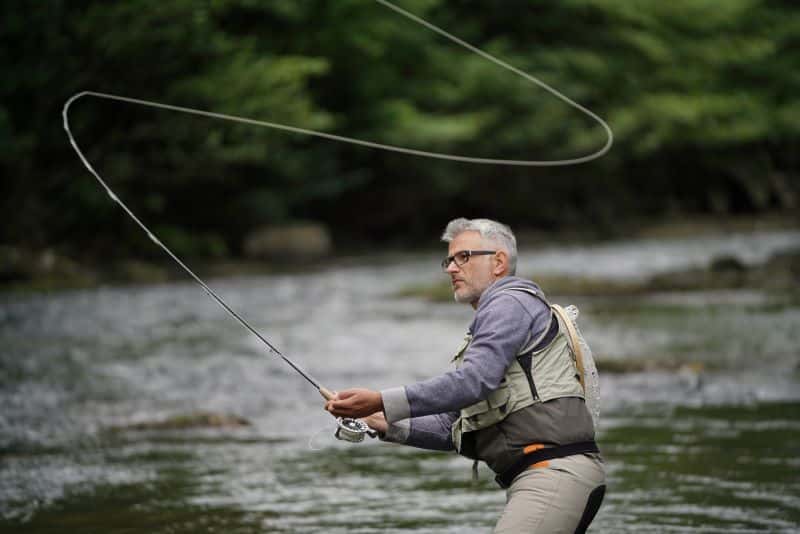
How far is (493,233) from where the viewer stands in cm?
407

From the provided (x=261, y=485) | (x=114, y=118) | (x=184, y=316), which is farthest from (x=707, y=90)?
(x=261, y=485)

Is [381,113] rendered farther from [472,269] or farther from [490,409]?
[490,409]

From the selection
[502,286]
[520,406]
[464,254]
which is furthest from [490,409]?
[464,254]

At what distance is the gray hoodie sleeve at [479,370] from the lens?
148 inches

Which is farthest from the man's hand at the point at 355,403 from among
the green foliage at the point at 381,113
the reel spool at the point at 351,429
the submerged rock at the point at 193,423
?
the green foliage at the point at 381,113

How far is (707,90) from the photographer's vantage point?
51.6 meters

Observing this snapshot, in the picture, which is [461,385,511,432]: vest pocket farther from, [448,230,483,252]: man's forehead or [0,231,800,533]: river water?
[0,231,800,533]: river water

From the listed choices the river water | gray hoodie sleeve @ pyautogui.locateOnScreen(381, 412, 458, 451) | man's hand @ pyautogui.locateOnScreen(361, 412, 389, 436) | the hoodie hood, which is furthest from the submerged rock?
the hoodie hood

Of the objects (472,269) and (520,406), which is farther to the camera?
(472,269)

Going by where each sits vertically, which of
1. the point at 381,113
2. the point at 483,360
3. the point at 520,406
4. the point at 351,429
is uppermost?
the point at 381,113

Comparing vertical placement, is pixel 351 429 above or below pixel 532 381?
below

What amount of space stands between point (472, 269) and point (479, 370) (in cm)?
42

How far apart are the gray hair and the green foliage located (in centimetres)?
2055

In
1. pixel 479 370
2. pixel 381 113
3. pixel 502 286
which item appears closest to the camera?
pixel 479 370
